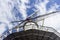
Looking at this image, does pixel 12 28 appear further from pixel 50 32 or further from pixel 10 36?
pixel 50 32

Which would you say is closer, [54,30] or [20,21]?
[54,30]

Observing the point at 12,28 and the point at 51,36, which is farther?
the point at 12,28

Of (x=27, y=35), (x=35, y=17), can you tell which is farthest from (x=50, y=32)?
(x=35, y=17)

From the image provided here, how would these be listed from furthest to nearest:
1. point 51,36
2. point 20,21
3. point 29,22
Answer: point 20,21
point 29,22
point 51,36

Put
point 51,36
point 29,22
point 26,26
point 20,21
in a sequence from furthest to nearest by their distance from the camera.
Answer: point 20,21 < point 29,22 < point 26,26 < point 51,36

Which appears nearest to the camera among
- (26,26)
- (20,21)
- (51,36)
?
(51,36)

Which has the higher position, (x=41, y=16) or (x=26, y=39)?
(x=41, y=16)

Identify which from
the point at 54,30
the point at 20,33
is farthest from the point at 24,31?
the point at 54,30

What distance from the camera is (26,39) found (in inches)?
1911

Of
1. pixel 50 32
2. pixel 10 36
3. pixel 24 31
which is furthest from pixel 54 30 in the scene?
pixel 10 36

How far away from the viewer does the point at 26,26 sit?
50.7 m

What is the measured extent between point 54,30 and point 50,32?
1.10 m

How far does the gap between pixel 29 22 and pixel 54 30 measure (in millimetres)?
9509

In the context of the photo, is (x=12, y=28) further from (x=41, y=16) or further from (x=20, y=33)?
(x=41, y=16)
